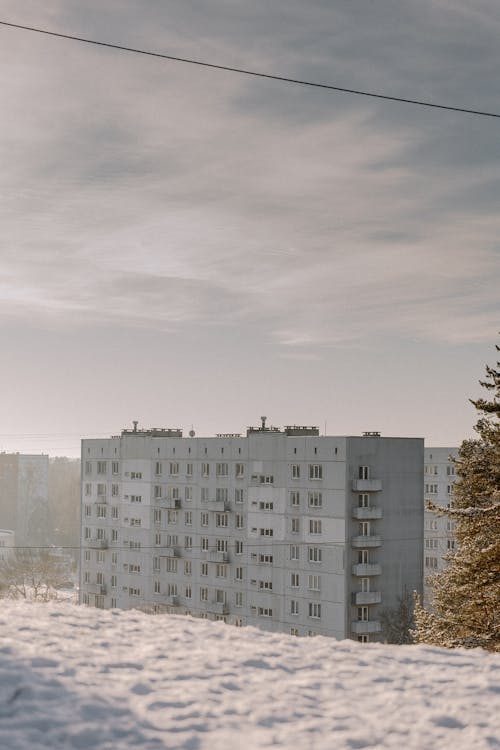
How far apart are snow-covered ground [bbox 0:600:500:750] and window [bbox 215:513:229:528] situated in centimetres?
7363

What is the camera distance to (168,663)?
6.84 metres

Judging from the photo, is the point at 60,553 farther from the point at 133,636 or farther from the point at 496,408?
the point at 133,636

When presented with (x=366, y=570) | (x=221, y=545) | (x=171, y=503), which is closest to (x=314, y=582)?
(x=366, y=570)

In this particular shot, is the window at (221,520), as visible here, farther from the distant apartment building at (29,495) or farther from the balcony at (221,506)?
the distant apartment building at (29,495)

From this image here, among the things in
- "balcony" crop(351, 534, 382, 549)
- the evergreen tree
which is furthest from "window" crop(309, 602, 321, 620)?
the evergreen tree

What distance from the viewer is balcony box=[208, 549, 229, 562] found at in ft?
260

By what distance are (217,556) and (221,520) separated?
11.2 feet

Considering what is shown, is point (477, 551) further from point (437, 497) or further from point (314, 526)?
point (437, 497)

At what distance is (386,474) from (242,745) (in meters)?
69.6

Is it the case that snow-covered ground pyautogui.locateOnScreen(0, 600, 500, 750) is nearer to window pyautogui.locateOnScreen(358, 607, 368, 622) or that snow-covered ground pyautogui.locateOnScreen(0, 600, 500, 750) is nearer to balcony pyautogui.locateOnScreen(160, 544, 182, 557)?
window pyautogui.locateOnScreen(358, 607, 368, 622)

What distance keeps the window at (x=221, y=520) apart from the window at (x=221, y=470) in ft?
11.9

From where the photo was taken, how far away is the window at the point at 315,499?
7331cm

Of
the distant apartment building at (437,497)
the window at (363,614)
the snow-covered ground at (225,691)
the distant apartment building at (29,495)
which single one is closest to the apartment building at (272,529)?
the window at (363,614)

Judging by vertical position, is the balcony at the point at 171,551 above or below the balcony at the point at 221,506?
below
